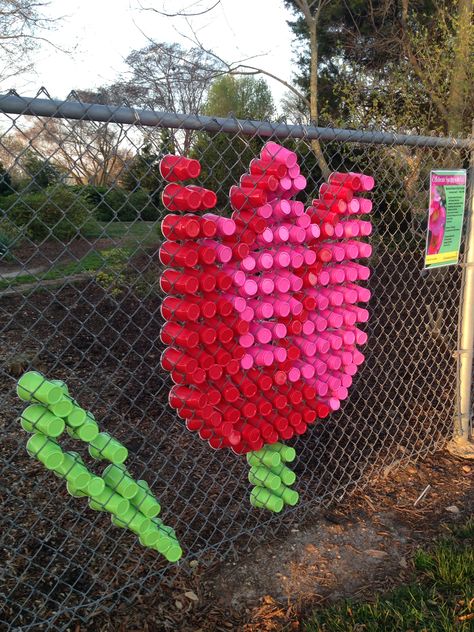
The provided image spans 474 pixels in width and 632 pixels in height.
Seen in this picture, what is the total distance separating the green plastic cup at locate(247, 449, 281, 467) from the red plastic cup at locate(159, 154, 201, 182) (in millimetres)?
1241

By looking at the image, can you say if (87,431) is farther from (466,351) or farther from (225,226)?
(466,351)

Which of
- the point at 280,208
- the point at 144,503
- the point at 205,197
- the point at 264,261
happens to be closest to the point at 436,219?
the point at 280,208

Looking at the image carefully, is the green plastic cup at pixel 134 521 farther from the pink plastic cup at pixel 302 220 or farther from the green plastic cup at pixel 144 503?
the pink plastic cup at pixel 302 220

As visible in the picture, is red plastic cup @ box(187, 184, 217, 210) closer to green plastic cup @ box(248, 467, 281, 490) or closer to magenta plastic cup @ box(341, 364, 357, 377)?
magenta plastic cup @ box(341, 364, 357, 377)

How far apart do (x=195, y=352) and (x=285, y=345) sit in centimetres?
45

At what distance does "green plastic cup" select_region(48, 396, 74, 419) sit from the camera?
174cm

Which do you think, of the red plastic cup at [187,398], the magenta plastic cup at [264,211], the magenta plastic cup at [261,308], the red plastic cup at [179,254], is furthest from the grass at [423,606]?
the magenta plastic cup at [264,211]

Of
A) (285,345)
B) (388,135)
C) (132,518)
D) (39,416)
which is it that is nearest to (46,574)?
(132,518)

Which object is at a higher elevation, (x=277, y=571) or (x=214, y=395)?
(x=214, y=395)

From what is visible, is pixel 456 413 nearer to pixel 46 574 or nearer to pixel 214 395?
pixel 214 395

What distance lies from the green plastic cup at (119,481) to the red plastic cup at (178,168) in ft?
3.52

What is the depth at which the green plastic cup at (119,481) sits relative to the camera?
1960 mm

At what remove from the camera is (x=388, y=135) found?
2600 millimetres

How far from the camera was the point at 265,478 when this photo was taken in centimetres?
237
